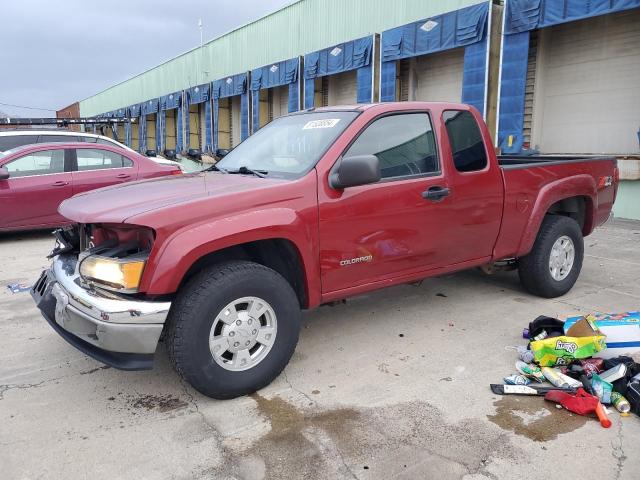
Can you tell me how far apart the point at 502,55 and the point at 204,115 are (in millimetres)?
20892

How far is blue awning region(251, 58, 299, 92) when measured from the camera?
2050 cm

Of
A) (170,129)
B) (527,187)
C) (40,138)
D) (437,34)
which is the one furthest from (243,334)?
(170,129)

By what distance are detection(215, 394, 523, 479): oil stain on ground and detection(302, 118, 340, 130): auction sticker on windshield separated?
1.97 metres

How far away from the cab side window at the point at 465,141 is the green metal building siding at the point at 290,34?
10.2m

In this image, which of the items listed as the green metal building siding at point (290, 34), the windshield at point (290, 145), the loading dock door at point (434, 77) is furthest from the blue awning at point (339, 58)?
the windshield at point (290, 145)

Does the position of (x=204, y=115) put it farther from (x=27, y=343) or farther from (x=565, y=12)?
(x=27, y=343)

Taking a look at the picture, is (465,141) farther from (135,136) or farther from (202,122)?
(135,136)

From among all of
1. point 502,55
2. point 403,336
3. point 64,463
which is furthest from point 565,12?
point 64,463

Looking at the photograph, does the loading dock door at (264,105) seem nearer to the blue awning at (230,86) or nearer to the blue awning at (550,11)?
the blue awning at (230,86)

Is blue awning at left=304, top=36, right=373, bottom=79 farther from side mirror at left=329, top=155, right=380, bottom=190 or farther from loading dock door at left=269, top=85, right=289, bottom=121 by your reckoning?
side mirror at left=329, top=155, right=380, bottom=190

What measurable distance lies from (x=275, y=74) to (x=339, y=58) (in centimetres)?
458

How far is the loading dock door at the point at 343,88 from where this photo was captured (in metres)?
18.9

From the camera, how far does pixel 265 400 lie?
10.3 ft

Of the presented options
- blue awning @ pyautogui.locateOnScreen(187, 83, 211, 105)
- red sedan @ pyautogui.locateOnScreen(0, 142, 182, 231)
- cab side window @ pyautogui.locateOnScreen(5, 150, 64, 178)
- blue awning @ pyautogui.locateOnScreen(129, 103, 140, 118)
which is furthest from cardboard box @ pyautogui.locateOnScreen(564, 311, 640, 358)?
blue awning @ pyautogui.locateOnScreen(129, 103, 140, 118)
